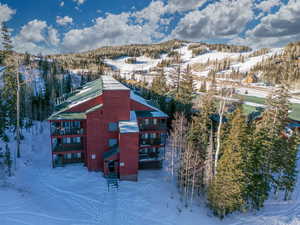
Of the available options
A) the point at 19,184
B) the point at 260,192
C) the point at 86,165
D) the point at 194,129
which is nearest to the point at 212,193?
the point at 260,192

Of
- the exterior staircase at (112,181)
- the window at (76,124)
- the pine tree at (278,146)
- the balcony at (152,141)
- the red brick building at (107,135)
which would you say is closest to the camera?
the pine tree at (278,146)

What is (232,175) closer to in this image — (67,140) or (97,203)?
(97,203)

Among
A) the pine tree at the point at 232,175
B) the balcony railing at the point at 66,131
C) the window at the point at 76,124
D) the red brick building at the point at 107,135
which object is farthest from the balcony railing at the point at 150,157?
the window at the point at 76,124

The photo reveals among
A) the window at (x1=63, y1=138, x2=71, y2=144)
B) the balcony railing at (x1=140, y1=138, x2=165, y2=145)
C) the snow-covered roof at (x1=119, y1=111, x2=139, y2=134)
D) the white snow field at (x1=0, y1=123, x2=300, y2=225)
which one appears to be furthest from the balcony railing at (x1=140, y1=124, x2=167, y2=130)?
the window at (x1=63, y1=138, x2=71, y2=144)

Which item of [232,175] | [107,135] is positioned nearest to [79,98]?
[107,135]

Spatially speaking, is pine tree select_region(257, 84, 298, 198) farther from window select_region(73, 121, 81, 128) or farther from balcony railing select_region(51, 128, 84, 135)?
window select_region(73, 121, 81, 128)

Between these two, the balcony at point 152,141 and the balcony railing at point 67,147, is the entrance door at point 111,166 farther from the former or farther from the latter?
the balcony at point 152,141
